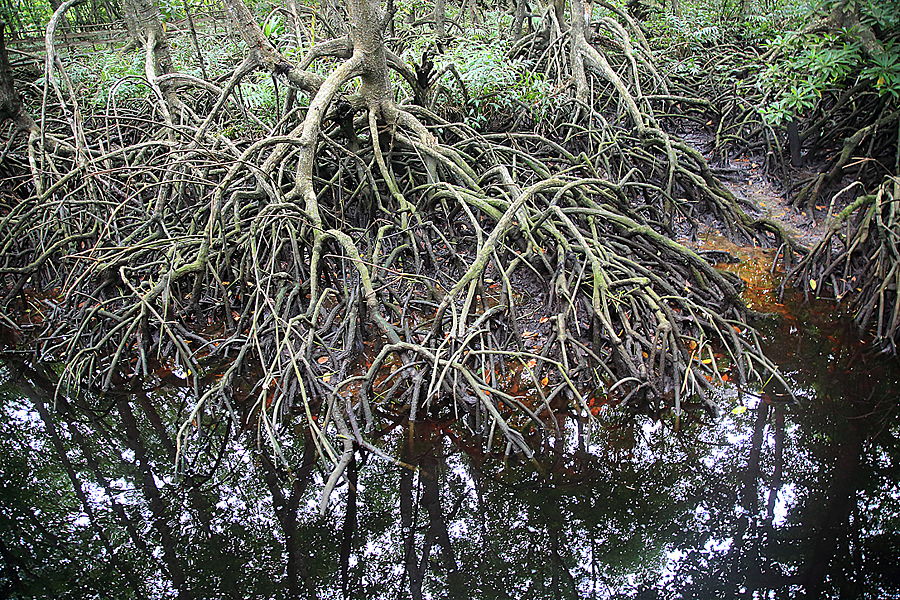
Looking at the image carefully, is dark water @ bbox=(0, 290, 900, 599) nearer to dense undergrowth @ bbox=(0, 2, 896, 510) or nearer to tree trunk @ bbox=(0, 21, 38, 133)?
dense undergrowth @ bbox=(0, 2, 896, 510)

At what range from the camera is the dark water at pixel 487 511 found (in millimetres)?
3053

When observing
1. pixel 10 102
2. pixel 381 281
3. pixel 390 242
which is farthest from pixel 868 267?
pixel 10 102

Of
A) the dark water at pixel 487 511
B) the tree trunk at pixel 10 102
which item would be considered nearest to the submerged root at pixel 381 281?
the dark water at pixel 487 511

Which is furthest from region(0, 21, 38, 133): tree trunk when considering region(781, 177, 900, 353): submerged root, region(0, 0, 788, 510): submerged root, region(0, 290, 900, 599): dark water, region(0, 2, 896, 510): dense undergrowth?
region(781, 177, 900, 353): submerged root

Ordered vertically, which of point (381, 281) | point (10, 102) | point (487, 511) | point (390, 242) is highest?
point (10, 102)

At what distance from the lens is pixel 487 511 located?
340 centimetres

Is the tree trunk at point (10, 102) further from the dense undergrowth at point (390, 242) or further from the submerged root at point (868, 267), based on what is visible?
the submerged root at point (868, 267)

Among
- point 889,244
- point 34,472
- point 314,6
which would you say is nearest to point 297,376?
point 34,472

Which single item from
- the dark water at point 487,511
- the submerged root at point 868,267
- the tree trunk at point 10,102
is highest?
the tree trunk at point 10,102

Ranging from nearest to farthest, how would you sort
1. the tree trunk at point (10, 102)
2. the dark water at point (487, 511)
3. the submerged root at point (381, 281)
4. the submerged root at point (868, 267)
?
the dark water at point (487, 511) → the submerged root at point (381, 281) → the submerged root at point (868, 267) → the tree trunk at point (10, 102)

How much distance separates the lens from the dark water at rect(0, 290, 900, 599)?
3.05 metres

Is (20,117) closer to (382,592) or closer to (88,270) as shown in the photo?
(88,270)

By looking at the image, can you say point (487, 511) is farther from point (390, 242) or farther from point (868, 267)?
point (868, 267)

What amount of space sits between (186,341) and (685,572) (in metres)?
3.46
